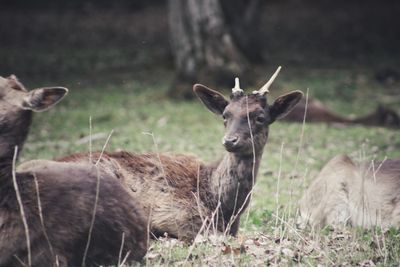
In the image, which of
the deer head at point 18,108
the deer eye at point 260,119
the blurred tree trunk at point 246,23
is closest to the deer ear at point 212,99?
the deer eye at point 260,119

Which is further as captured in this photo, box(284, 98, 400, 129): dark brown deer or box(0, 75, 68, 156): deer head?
→ box(284, 98, 400, 129): dark brown deer

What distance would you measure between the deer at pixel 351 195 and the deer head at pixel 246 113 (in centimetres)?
140

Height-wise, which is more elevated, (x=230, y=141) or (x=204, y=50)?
(x=230, y=141)

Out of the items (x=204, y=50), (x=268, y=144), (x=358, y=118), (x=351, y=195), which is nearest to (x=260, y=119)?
(x=351, y=195)

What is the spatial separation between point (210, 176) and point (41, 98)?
9.39ft

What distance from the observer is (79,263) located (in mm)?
6762

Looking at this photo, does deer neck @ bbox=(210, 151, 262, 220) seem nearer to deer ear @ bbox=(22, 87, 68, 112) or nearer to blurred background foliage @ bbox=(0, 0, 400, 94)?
deer ear @ bbox=(22, 87, 68, 112)

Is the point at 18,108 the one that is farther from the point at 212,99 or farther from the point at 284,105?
the point at 284,105

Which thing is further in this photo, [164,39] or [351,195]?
[164,39]

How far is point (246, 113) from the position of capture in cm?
851

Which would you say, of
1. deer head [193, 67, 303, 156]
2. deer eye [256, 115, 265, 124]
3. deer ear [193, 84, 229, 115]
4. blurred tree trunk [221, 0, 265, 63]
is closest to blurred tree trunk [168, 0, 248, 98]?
blurred tree trunk [221, 0, 265, 63]

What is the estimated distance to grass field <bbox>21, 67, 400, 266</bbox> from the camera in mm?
7402

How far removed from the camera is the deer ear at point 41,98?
21.9 feet

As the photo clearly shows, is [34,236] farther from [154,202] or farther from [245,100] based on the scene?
[245,100]
